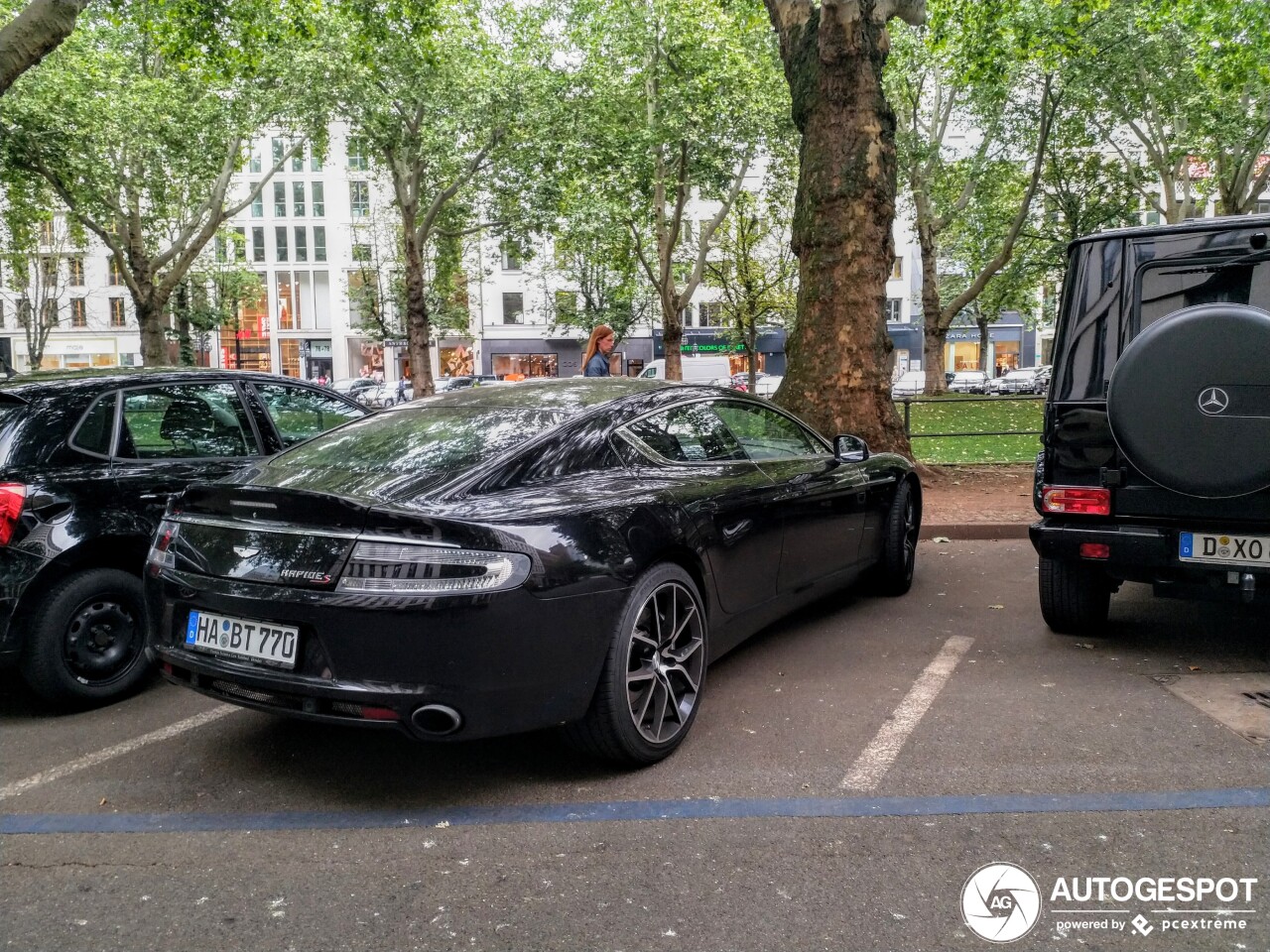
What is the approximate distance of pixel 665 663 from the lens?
3803 mm

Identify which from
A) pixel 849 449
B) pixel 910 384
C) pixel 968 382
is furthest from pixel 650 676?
pixel 968 382

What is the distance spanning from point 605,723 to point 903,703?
1.59m

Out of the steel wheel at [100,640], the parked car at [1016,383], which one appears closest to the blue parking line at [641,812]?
the steel wheel at [100,640]

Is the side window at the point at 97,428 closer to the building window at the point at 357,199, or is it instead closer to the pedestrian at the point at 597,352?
the pedestrian at the point at 597,352

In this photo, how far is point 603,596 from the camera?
3455 millimetres

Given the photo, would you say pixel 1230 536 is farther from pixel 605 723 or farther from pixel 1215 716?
pixel 605 723

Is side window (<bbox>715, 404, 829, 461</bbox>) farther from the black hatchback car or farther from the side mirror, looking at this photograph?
the black hatchback car

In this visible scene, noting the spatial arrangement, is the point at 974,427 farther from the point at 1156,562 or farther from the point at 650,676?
the point at 650,676

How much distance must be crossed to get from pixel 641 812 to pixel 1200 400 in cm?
295

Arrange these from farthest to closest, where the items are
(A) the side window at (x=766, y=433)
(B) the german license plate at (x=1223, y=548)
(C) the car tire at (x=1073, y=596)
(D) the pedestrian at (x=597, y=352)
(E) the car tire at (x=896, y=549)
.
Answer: (D) the pedestrian at (x=597, y=352) → (E) the car tire at (x=896, y=549) → (C) the car tire at (x=1073, y=596) → (A) the side window at (x=766, y=433) → (B) the german license plate at (x=1223, y=548)

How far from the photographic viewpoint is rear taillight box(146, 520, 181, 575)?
372 centimetres

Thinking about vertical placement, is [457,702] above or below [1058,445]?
below

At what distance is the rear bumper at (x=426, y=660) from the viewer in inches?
123

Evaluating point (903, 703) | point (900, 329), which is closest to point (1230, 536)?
point (903, 703)
